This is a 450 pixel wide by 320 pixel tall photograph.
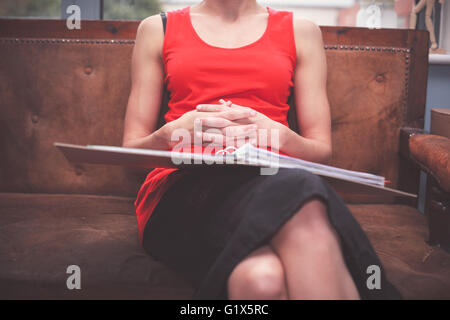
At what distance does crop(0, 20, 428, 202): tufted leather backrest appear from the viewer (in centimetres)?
137

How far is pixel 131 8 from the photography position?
183 cm

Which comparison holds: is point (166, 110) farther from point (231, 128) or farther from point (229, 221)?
point (229, 221)

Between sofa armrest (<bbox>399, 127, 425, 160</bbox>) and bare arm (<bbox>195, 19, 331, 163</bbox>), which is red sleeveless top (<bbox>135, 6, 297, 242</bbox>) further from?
sofa armrest (<bbox>399, 127, 425, 160</bbox>)

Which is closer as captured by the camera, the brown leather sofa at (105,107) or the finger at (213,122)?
the finger at (213,122)

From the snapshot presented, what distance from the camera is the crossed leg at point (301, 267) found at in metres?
0.60

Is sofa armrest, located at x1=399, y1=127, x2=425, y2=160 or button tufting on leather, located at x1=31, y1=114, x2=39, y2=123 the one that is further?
button tufting on leather, located at x1=31, y1=114, x2=39, y2=123

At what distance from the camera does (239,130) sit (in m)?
0.87

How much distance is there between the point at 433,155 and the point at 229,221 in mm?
607

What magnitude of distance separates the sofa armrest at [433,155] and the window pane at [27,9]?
62.1 inches

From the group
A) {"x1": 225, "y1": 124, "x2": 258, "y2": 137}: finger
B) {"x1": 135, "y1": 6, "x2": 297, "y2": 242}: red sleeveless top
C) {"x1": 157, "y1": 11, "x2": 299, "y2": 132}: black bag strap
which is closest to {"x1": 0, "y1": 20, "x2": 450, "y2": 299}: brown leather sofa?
{"x1": 157, "y1": 11, "x2": 299, "y2": 132}: black bag strap

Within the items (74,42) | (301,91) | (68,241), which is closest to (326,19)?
(301,91)

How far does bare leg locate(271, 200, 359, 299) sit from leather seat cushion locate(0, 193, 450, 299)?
0.27 meters
